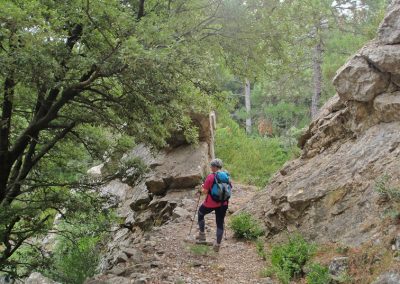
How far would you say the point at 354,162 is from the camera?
7.64m

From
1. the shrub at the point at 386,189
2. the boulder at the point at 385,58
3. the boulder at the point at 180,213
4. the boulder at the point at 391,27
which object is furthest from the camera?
the boulder at the point at 180,213

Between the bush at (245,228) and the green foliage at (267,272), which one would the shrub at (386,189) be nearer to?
the green foliage at (267,272)

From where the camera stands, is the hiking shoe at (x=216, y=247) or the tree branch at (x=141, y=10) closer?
the tree branch at (x=141, y=10)

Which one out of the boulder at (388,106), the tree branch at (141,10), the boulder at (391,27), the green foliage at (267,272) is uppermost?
the tree branch at (141,10)

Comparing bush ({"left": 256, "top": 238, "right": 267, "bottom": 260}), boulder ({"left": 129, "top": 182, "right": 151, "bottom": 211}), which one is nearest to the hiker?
bush ({"left": 256, "top": 238, "right": 267, "bottom": 260})

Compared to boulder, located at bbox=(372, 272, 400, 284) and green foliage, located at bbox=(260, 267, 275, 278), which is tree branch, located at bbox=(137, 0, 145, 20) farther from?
boulder, located at bbox=(372, 272, 400, 284)

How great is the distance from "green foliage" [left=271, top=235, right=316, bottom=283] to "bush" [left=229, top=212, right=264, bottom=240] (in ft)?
4.55

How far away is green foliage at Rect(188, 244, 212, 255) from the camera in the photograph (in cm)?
797

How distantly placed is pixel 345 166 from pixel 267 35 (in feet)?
9.31

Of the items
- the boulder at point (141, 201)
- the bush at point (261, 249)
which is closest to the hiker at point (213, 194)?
the bush at point (261, 249)

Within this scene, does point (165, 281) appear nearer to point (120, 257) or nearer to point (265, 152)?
point (120, 257)

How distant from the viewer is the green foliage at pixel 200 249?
797cm

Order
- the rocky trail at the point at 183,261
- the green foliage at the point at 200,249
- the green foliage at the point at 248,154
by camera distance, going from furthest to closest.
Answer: the green foliage at the point at 248,154
the green foliage at the point at 200,249
the rocky trail at the point at 183,261

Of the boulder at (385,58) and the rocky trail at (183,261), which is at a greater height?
the boulder at (385,58)
